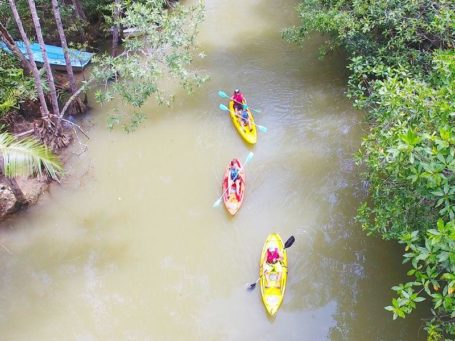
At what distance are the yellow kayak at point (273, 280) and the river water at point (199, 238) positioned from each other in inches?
7.2

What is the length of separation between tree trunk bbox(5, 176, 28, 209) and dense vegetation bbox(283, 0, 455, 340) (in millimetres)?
6671

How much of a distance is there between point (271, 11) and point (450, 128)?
472 inches

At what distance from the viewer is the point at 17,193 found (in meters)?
8.52

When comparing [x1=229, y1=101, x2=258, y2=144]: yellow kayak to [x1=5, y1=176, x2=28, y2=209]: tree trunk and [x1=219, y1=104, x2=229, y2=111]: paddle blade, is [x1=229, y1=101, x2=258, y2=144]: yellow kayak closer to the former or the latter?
[x1=219, y1=104, x2=229, y2=111]: paddle blade

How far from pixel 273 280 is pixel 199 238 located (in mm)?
1794

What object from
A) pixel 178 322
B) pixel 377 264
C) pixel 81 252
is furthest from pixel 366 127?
pixel 81 252

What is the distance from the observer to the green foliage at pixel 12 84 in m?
8.62

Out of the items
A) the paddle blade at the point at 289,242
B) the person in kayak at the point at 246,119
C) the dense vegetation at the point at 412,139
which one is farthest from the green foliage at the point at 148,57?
the paddle blade at the point at 289,242

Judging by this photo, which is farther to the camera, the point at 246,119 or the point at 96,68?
the point at 246,119

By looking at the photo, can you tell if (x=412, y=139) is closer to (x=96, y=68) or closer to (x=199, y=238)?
(x=199, y=238)

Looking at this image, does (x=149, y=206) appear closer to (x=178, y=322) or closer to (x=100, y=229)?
(x=100, y=229)

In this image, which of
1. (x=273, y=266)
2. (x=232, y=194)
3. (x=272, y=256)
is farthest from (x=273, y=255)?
(x=232, y=194)

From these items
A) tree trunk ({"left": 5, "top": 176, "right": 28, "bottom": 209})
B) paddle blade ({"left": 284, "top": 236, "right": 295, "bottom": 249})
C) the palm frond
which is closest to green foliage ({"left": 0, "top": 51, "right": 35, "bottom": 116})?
tree trunk ({"left": 5, "top": 176, "right": 28, "bottom": 209})

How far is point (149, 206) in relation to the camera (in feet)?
29.4
